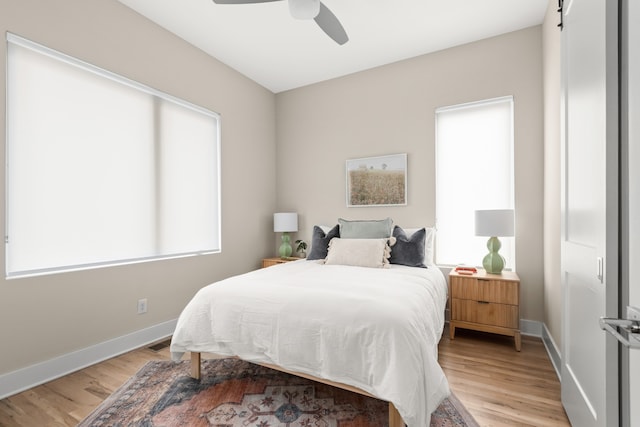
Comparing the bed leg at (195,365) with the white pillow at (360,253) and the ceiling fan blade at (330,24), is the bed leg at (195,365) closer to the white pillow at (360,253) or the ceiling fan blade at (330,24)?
the white pillow at (360,253)

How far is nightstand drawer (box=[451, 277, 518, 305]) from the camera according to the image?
257 centimetres

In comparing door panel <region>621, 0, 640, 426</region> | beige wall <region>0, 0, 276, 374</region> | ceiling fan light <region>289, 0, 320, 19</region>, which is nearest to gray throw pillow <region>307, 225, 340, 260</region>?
beige wall <region>0, 0, 276, 374</region>

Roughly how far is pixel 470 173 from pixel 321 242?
178 centimetres

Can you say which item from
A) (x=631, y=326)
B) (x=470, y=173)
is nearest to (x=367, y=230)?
(x=470, y=173)

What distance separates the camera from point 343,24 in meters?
2.89

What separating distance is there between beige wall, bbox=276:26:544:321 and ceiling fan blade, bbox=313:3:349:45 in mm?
1346

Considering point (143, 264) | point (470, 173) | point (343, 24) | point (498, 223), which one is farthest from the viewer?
point (470, 173)

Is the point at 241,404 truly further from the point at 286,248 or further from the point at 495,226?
the point at 495,226

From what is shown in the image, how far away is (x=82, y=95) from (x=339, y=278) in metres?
2.51

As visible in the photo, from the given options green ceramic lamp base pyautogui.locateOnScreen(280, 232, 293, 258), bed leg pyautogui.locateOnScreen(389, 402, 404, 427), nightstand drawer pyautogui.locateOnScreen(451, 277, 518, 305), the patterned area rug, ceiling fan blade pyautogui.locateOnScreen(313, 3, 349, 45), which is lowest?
the patterned area rug

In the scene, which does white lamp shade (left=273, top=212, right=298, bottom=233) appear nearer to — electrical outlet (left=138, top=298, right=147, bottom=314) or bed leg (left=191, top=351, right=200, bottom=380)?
electrical outlet (left=138, top=298, right=147, bottom=314)

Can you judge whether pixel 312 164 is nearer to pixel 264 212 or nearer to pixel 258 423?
pixel 264 212

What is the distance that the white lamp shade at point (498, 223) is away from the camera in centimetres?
264

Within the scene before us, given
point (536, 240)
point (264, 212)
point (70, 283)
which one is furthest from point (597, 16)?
point (264, 212)
